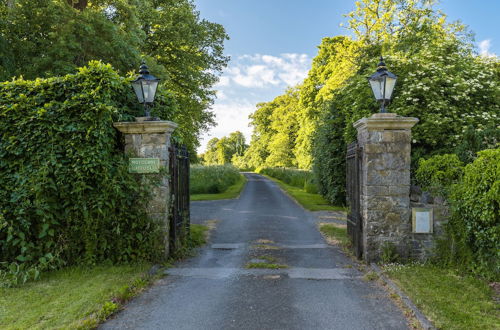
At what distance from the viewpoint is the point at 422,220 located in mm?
5441

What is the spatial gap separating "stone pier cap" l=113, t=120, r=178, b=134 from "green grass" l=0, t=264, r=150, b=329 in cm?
226

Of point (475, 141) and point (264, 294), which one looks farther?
point (475, 141)

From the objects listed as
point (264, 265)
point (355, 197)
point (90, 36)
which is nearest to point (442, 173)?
point (355, 197)

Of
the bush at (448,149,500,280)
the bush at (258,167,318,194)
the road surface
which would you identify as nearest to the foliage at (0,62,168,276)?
the road surface

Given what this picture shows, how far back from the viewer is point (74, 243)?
5344 millimetres

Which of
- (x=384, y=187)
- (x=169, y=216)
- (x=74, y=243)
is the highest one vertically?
(x=384, y=187)

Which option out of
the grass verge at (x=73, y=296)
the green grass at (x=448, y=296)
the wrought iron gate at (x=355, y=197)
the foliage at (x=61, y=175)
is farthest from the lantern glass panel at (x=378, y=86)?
the grass verge at (x=73, y=296)

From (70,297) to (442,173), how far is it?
5747 mm

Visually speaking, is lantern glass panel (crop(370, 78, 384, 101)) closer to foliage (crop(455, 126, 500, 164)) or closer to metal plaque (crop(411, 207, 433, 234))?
metal plaque (crop(411, 207, 433, 234))

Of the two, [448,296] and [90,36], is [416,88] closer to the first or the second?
[448,296]

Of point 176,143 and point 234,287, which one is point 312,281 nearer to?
point 234,287

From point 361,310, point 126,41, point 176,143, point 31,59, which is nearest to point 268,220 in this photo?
point 176,143

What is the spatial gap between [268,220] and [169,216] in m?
5.14

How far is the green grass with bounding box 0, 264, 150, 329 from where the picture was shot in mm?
3432
